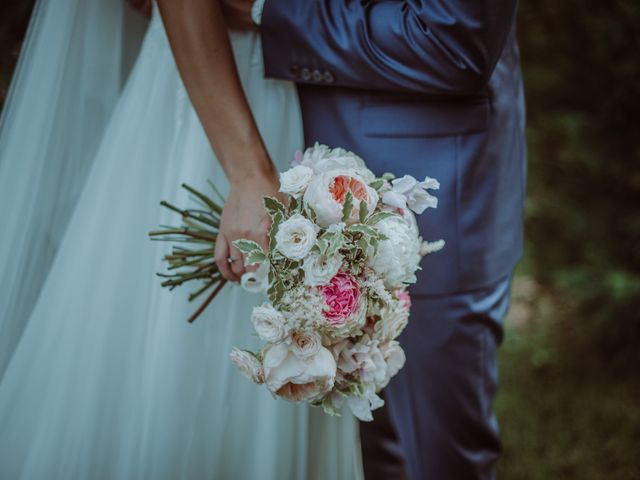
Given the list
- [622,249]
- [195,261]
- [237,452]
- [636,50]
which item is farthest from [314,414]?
[636,50]

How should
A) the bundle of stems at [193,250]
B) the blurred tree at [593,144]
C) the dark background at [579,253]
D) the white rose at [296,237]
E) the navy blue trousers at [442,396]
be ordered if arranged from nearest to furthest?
the white rose at [296,237] → the bundle of stems at [193,250] → the navy blue trousers at [442,396] → the dark background at [579,253] → the blurred tree at [593,144]

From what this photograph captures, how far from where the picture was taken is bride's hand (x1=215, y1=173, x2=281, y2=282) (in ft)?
4.24

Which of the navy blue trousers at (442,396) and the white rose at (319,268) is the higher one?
the white rose at (319,268)

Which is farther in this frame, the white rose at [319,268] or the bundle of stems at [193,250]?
the bundle of stems at [193,250]

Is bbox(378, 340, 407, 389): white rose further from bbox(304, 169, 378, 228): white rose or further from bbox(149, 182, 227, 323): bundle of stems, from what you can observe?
bbox(149, 182, 227, 323): bundle of stems

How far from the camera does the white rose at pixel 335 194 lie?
1.11 meters

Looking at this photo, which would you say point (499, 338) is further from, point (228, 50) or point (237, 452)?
point (228, 50)

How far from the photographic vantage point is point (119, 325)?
1516mm

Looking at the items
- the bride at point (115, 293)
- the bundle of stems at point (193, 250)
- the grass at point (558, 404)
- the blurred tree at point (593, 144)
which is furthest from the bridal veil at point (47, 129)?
the blurred tree at point (593, 144)

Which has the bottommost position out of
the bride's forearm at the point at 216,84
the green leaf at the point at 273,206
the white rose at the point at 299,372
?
the white rose at the point at 299,372

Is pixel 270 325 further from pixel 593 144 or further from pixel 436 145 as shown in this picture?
pixel 593 144

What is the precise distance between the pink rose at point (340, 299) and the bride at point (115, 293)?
0.36 meters

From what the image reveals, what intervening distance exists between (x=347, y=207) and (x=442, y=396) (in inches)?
28.3

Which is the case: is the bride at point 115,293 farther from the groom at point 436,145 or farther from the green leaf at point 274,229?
the green leaf at point 274,229
